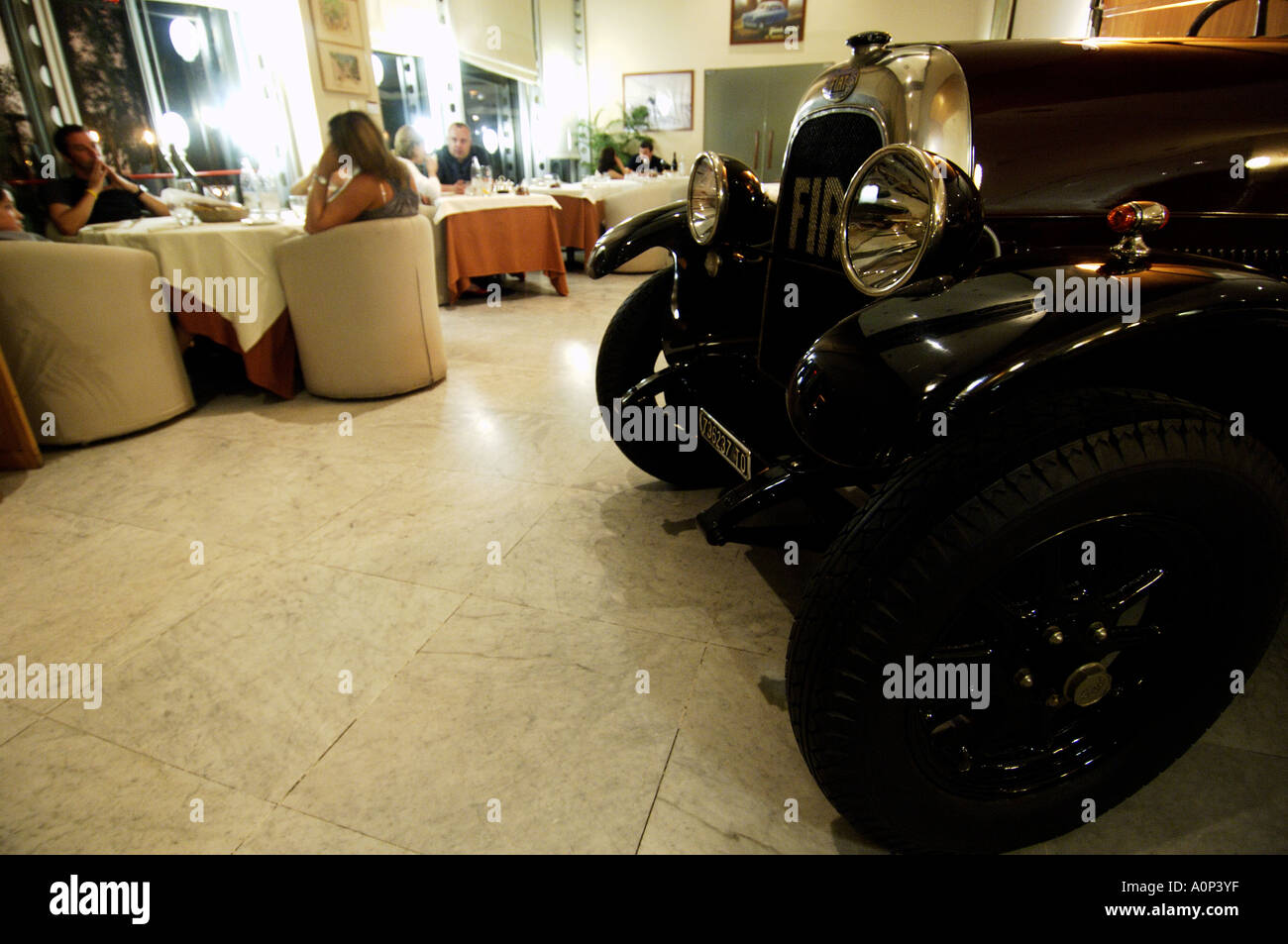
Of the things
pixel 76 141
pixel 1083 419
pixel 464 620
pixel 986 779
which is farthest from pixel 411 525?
pixel 76 141

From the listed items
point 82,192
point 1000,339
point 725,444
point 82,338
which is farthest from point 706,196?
point 82,192

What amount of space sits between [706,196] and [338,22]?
6108 millimetres

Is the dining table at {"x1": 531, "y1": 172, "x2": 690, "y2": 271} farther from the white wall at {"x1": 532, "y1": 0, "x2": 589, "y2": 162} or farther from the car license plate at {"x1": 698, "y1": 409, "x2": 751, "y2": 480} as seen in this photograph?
the car license plate at {"x1": 698, "y1": 409, "x2": 751, "y2": 480}

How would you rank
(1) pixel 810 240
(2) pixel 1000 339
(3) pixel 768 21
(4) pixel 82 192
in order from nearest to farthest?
(2) pixel 1000 339
(1) pixel 810 240
(4) pixel 82 192
(3) pixel 768 21

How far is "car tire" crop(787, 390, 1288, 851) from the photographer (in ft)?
2.79

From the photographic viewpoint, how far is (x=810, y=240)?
5.23 feet

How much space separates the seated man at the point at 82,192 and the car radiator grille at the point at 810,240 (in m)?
3.85

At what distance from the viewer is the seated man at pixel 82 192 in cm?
350

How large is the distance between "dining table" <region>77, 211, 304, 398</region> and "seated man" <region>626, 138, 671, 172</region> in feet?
23.6

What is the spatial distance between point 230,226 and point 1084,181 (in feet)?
10.7

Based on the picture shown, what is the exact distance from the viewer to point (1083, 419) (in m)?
0.86

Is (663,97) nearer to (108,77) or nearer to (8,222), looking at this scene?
(108,77)

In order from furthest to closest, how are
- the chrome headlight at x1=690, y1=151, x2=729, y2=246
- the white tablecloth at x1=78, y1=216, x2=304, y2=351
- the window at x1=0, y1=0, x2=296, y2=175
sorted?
the window at x1=0, y1=0, x2=296, y2=175
the white tablecloth at x1=78, y1=216, x2=304, y2=351
the chrome headlight at x1=690, y1=151, x2=729, y2=246

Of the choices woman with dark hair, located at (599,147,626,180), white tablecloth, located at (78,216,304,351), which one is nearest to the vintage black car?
white tablecloth, located at (78,216,304,351)
